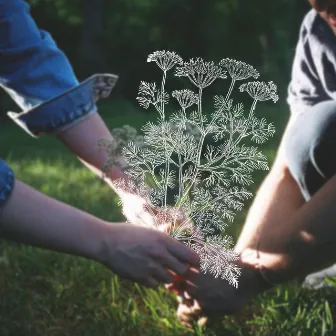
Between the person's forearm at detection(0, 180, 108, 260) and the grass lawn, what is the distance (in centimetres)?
12

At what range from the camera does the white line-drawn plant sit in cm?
66

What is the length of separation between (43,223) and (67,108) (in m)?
0.28

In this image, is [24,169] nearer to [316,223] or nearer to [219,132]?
[316,223]

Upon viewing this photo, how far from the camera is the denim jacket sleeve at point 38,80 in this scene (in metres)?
1.05

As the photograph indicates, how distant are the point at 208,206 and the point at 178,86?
11 cm

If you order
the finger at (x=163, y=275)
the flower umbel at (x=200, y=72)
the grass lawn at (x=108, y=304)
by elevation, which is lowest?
the grass lawn at (x=108, y=304)

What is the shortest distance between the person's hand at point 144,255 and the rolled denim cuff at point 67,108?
0.26 m

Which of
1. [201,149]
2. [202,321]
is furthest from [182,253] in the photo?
[202,321]

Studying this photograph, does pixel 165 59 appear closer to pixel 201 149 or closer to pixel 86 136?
pixel 201 149

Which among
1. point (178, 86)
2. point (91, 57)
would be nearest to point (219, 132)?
point (178, 86)

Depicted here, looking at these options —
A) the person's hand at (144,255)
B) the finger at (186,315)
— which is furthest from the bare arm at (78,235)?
the finger at (186,315)

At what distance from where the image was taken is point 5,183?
0.84 metres

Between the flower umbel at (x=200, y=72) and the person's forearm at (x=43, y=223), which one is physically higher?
the flower umbel at (x=200, y=72)

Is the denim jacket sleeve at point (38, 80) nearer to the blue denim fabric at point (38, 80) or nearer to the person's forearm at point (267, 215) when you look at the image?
the blue denim fabric at point (38, 80)
